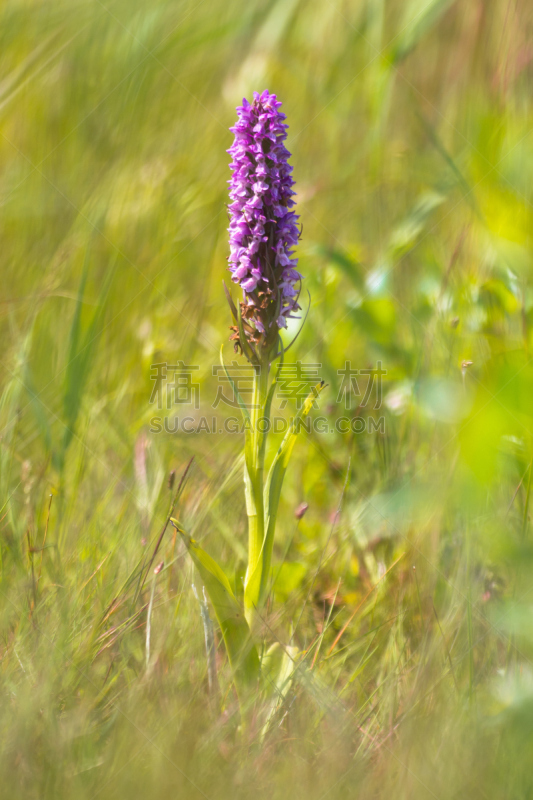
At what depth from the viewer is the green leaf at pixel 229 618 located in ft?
4.28

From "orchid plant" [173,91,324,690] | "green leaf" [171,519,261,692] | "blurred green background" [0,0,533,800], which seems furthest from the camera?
"orchid plant" [173,91,324,690]

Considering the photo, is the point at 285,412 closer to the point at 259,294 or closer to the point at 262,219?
the point at 259,294

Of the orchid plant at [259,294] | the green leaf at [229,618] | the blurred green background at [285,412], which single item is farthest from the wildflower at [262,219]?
the green leaf at [229,618]

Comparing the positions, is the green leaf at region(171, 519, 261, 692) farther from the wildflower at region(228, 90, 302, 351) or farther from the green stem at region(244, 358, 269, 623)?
the wildflower at region(228, 90, 302, 351)

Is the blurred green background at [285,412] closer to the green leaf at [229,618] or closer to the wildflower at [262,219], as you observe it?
the green leaf at [229,618]

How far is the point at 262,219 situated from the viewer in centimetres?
145

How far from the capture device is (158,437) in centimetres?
192

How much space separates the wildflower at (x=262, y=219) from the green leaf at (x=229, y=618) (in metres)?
0.52

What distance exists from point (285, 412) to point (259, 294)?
884 mm

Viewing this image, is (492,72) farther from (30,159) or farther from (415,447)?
(30,159)

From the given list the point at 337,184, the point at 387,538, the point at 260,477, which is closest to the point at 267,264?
the point at 260,477

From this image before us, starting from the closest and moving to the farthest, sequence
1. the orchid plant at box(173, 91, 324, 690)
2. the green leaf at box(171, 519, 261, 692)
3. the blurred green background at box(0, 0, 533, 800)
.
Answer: the blurred green background at box(0, 0, 533, 800) < the green leaf at box(171, 519, 261, 692) < the orchid plant at box(173, 91, 324, 690)

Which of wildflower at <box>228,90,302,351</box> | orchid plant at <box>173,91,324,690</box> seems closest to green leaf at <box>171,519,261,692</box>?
orchid plant at <box>173,91,324,690</box>

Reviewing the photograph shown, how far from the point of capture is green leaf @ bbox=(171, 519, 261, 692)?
1.30 metres
